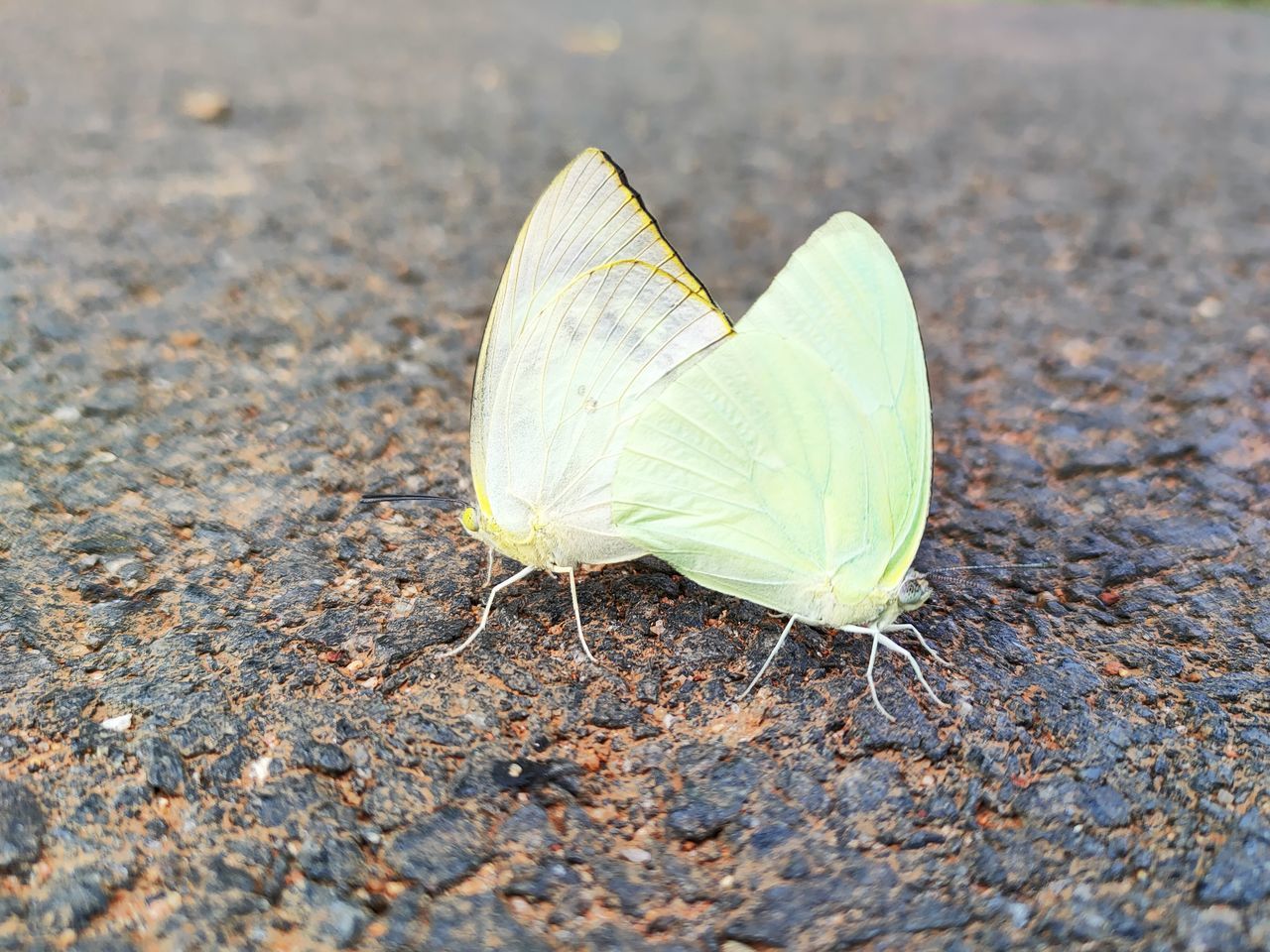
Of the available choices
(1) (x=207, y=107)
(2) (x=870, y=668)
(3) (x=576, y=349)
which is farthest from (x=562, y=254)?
(1) (x=207, y=107)

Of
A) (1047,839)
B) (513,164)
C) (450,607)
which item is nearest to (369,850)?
(450,607)

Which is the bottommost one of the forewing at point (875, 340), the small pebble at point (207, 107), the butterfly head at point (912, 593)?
the butterfly head at point (912, 593)

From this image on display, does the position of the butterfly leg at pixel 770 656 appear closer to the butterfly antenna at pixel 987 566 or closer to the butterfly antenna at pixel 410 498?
the butterfly antenna at pixel 987 566

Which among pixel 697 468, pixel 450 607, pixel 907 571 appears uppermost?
pixel 697 468

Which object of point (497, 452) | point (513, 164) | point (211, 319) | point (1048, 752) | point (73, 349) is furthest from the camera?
point (513, 164)

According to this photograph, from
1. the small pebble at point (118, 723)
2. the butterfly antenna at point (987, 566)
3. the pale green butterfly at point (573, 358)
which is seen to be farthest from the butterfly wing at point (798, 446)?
the small pebble at point (118, 723)

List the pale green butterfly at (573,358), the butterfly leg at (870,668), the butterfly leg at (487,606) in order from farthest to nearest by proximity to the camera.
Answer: the pale green butterfly at (573,358) < the butterfly leg at (487,606) < the butterfly leg at (870,668)

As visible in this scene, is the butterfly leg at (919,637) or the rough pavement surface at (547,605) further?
the butterfly leg at (919,637)

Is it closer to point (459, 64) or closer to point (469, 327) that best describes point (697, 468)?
point (469, 327)

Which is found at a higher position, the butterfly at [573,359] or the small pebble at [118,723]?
the butterfly at [573,359]
